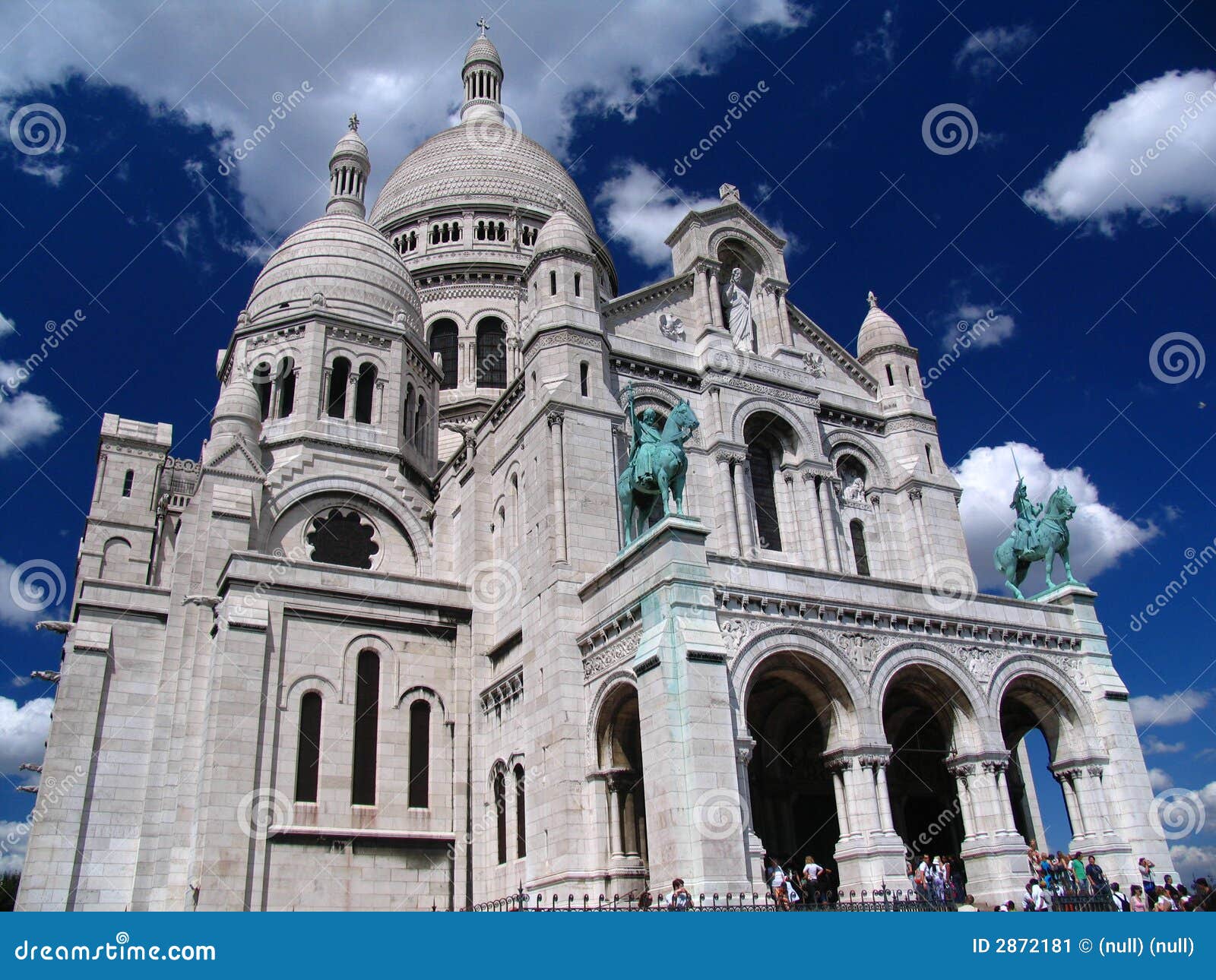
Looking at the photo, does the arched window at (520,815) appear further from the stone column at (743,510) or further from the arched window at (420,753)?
the stone column at (743,510)

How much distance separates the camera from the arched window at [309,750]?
25938 millimetres

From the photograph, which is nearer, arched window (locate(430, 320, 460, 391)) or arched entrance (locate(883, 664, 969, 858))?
arched entrance (locate(883, 664, 969, 858))

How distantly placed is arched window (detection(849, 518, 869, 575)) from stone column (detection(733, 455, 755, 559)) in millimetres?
4750

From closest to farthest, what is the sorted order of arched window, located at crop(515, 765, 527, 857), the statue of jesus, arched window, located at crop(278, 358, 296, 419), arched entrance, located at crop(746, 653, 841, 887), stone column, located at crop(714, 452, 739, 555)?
arched window, located at crop(515, 765, 527, 857)
arched entrance, located at crop(746, 653, 841, 887)
stone column, located at crop(714, 452, 739, 555)
the statue of jesus
arched window, located at crop(278, 358, 296, 419)

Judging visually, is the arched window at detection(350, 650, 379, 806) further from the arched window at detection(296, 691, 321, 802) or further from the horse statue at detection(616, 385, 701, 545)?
the horse statue at detection(616, 385, 701, 545)

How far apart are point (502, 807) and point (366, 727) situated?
4.33 meters

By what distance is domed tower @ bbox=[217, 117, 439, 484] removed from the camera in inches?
1358

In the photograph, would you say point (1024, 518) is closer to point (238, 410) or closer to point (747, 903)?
point (747, 903)

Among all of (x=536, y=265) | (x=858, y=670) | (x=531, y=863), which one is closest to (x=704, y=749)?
(x=858, y=670)

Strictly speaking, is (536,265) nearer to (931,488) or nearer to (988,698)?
(931,488)

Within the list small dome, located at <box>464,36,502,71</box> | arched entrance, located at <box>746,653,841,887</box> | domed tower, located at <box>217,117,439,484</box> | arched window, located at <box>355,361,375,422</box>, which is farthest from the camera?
small dome, located at <box>464,36,502,71</box>

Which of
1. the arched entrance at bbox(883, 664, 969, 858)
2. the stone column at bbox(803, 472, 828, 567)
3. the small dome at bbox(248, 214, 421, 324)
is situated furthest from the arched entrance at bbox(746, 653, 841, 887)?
the small dome at bbox(248, 214, 421, 324)

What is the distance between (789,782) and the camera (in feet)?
89.0

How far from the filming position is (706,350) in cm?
3145
